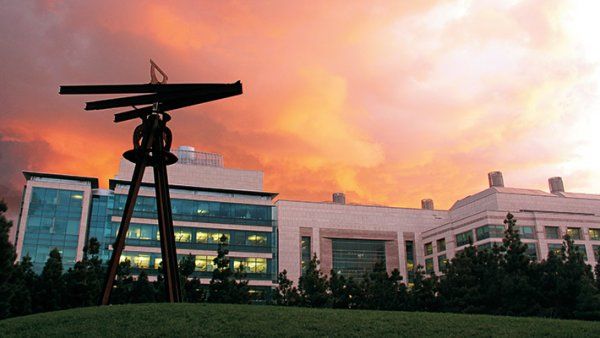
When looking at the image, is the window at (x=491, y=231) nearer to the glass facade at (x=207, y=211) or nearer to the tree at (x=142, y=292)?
the glass facade at (x=207, y=211)

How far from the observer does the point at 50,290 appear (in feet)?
132

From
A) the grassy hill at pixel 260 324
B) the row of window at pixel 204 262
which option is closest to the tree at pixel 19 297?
the grassy hill at pixel 260 324

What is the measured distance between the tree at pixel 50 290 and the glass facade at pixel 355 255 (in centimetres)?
5743

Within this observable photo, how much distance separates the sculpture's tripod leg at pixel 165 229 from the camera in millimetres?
27766

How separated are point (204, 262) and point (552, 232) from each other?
55.5 m

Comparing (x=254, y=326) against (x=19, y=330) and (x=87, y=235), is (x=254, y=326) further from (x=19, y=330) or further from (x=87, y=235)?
(x=87, y=235)

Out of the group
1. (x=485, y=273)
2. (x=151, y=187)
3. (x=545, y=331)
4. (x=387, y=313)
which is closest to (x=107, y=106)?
(x=387, y=313)

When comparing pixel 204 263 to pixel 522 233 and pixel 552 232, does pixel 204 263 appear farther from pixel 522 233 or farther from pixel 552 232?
pixel 552 232

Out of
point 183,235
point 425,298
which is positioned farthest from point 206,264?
point 425,298

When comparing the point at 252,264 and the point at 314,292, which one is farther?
the point at 252,264

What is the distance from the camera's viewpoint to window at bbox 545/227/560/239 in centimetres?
8519

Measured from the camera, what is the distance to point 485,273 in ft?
144

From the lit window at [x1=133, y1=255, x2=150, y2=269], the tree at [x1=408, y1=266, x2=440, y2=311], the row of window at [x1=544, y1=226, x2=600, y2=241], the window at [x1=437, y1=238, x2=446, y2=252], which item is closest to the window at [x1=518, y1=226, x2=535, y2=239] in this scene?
the row of window at [x1=544, y1=226, x2=600, y2=241]

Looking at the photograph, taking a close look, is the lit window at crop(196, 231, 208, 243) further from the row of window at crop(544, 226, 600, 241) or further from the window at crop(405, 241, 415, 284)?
the row of window at crop(544, 226, 600, 241)
